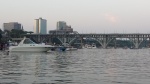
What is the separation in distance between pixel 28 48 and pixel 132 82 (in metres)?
80.3

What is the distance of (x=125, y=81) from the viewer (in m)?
20.6

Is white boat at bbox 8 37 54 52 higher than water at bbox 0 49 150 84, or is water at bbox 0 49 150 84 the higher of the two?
white boat at bbox 8 37 54 52

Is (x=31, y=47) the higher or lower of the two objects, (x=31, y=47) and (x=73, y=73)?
the higher

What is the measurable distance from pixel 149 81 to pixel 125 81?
133 centimetres

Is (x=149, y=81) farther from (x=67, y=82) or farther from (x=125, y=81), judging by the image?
(x=67, y=82)

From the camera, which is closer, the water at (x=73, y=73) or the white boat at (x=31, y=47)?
the water at (x=73, y=73)

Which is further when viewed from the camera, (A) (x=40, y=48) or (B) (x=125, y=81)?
(A) (x=40, y=48)

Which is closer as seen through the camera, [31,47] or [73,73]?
[73,73]

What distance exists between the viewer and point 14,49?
102 meters

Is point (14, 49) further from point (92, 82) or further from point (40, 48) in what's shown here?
point (92, 82)

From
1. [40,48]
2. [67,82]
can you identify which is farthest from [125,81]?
[40,48]

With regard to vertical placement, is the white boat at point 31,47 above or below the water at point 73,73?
above

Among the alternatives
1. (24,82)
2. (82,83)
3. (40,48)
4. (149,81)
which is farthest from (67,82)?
(40,48)

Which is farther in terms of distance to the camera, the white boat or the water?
the white boat
